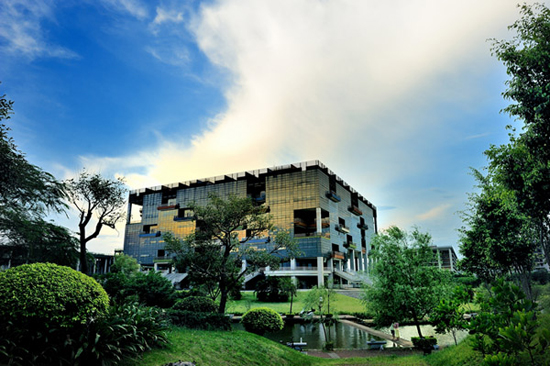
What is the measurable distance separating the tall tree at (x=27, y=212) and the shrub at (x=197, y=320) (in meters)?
12.9

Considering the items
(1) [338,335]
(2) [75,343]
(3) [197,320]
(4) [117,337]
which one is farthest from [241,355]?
→ (1) [338,335]

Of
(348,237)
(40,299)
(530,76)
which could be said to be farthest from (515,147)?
(348,237)

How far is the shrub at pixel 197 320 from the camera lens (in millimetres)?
15664

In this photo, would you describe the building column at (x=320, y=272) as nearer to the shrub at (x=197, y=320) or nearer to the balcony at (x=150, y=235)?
the balcony at (x=150, y=235)

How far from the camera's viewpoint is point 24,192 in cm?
2178

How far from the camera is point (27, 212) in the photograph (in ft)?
74.1

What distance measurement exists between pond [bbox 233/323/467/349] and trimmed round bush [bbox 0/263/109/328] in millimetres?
15442

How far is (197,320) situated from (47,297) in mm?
8216

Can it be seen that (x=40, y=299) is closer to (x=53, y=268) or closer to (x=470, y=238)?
(x=53, y=268)

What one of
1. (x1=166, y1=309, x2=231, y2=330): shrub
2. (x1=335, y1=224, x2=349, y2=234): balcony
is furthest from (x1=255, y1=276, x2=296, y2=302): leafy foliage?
(x1=335, y1=224, x2=349, y2=234): balcony

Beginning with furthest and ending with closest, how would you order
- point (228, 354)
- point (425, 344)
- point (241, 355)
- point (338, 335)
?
point (338, 335) → point (425, 344) → point (241, 355) → point (228, 354)

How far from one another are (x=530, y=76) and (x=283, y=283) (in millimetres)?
40113

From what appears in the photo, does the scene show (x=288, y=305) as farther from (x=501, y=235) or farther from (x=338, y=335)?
(x=501, y=235)

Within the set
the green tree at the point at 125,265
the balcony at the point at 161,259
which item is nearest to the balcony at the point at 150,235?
the balcony at the point at 161,259
